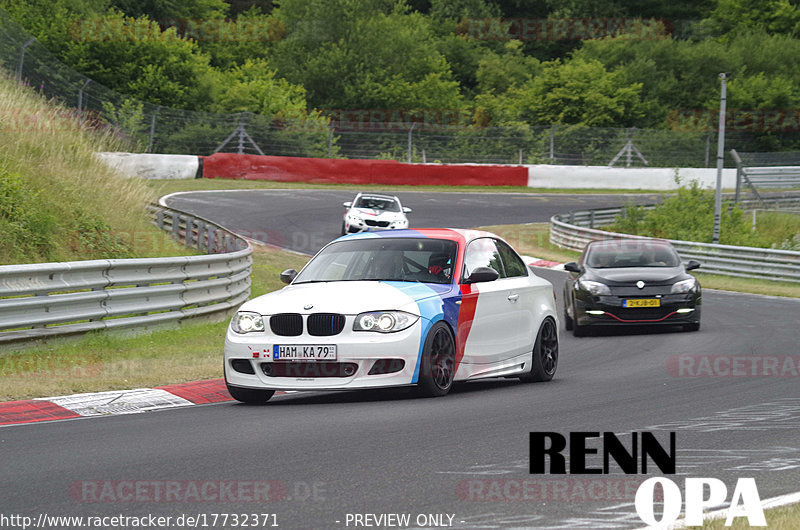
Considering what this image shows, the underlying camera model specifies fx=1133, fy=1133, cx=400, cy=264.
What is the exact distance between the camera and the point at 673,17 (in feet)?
298

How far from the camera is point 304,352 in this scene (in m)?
9.34

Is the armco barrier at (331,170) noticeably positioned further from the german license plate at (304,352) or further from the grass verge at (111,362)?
the german license plate at (304,352)

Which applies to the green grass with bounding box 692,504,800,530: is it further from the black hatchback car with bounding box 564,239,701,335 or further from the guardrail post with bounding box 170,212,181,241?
the guardrail post with bounding box 170,212,181,241

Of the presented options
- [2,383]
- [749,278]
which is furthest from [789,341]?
[749,278]

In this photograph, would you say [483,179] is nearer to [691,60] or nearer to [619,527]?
[691,60]

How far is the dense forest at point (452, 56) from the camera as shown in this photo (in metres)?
59.0

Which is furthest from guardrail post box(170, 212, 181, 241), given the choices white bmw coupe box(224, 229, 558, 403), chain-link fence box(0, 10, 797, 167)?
chain-link fence box(0, 10, 797, 167)

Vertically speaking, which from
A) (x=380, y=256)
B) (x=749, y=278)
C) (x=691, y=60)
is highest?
(x=691, y=60)

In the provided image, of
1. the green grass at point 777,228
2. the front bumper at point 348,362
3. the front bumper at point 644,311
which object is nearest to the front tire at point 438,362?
the front bumper at point 348,362

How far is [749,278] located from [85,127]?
55.4 ft

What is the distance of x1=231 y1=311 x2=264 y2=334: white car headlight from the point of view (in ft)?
31.6

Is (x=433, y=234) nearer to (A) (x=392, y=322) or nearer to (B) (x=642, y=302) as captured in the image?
(A) (x=392, y=322)
